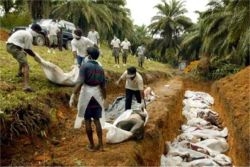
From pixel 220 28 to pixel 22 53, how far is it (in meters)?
18.0

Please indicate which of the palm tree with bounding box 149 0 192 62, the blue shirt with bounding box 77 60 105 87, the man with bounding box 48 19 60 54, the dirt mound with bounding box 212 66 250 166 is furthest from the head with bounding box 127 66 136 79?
the palm tree with bounding box 149 0 192 62

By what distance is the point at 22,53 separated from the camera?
9.79m

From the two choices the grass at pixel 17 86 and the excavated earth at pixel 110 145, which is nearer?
the excavated earth at pixel 110 145

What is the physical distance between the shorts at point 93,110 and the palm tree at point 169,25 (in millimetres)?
36678

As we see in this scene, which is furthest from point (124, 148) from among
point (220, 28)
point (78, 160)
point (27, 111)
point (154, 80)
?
point (220, 28)

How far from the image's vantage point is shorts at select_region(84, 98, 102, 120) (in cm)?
759

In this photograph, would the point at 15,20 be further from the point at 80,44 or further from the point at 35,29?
the point at 35,29

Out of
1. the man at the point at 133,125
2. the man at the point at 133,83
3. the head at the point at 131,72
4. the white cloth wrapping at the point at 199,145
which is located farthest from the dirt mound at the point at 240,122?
the head at the point at 131,72

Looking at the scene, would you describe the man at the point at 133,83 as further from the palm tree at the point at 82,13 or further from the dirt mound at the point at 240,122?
the palm tree at the point at 82,13

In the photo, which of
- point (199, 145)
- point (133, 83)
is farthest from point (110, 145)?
point (199, 145)

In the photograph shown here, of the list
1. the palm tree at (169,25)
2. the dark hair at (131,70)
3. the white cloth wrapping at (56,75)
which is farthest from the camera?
the palm tree at (169,25)

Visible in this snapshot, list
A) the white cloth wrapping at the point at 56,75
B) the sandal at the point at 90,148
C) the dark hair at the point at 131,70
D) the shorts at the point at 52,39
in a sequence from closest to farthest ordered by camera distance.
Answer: the sandal at the point at 90,148, the dark hair at the point at 131,70, the white cloth wrapping at the point at 56,75, the shorts at the point at 52,39

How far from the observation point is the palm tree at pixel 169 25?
44.2 meters

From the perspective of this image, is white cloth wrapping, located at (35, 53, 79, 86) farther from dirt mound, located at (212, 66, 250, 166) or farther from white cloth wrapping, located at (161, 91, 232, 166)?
dirt mound, located at (212, 66, 250, 166)
